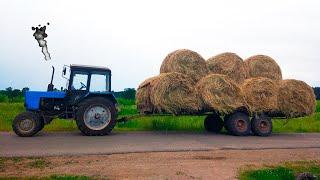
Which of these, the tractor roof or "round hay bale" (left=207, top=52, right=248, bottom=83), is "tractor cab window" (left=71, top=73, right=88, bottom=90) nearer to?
the tractor roof

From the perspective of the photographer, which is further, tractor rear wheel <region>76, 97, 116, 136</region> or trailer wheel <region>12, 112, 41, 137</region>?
tractor rear wheel <region>76, 97, 116, 136</region>

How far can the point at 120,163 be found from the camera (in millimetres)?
9055

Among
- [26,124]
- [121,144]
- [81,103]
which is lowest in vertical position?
[121,144]

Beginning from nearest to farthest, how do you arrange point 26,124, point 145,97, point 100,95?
point 26,124 → point 100,95 → point 145,97

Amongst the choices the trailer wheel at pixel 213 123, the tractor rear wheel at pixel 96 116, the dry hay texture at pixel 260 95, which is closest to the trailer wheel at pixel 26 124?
the tractor rear wheel at pixel 96 116

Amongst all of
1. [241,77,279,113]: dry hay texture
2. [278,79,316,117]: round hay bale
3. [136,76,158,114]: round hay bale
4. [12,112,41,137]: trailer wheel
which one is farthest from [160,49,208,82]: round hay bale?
[12,112,41,137]: trailer wheel

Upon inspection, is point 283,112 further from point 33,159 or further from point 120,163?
point 33,159

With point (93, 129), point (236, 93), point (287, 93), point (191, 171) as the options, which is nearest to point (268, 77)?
point (287, 93)

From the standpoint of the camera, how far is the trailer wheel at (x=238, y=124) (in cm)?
1552

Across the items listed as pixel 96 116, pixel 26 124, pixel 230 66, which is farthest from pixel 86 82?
pixel 230 66

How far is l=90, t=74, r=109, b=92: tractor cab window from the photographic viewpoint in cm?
1459

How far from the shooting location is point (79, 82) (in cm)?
1449

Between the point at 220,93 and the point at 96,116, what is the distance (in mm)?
4114

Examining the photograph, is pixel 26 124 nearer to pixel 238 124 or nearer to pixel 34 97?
pixel 34 97
